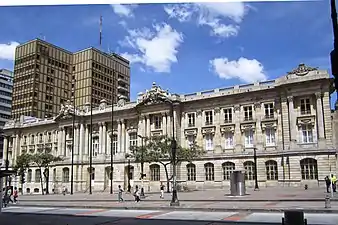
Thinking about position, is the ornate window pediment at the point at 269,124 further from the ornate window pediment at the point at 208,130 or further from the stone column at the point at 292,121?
the ornate window pediment at the point at 208,130

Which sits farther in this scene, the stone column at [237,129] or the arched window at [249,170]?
the stone column at [237,129]

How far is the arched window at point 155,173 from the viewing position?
5900 cm

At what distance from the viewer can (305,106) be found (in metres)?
48.2

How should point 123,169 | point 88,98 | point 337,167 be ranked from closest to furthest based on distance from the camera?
1. point 337,167
2. point 123,169
3. point 88,98

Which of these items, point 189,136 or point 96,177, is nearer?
point 189,136

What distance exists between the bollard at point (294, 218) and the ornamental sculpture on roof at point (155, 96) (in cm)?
4820

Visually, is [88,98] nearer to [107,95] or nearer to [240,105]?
[107,95]

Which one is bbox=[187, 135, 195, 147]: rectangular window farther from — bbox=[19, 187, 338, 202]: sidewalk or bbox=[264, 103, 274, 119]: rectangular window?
bbox=[19, 187, 338, 202]: sidewalk

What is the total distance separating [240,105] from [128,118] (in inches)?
815

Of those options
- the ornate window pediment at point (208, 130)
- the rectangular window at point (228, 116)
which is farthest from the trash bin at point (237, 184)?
the ornate window pediment at point (208, 130)

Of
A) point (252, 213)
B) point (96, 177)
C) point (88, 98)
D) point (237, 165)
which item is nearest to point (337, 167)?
point (237, 165)

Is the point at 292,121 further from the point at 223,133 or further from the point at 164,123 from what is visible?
the point at 164,123

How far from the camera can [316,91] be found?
4669 centimetres

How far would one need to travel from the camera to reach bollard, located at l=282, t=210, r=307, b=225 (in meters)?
10.4
